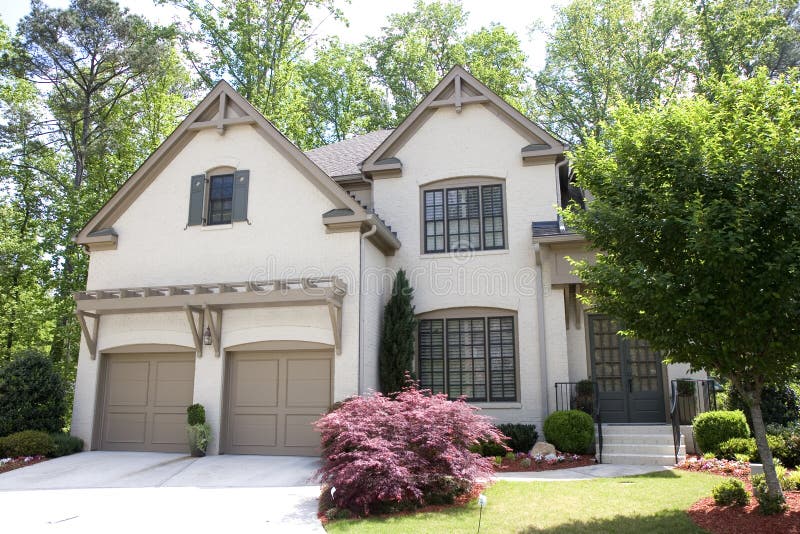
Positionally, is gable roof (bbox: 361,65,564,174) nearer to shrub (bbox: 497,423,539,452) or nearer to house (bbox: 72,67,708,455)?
house (bbox: 72,67,708,455)

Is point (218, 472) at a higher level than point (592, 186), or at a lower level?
lower

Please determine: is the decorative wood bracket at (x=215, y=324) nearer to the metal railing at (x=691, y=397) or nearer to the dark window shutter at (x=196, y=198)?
the dark window shutter at (x=196, y=198)

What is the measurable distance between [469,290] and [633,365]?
13.8 feet

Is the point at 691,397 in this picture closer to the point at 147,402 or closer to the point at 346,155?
the point at 346,155

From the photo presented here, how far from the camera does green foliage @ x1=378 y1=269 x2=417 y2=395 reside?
13672 millimetres

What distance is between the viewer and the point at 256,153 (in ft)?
47.7

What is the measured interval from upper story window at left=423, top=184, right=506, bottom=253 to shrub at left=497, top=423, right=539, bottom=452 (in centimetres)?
436

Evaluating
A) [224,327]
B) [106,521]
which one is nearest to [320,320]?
[224,327]

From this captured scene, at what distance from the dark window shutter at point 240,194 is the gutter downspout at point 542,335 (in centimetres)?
692

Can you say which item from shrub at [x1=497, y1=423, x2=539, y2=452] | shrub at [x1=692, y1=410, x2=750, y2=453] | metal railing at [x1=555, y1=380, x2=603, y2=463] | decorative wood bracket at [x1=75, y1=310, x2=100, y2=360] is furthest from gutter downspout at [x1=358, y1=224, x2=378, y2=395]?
shrub at [x1=692, y1=410, x2=750, y2=453]

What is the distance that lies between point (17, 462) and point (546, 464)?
10677 millimetres

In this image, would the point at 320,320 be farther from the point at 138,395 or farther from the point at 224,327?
the point at 138,395

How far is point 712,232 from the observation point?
7109mm

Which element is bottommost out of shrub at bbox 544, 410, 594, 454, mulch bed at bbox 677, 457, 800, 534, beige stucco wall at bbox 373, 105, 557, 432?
mulch bed at bbox 677, 457, 800, 534
